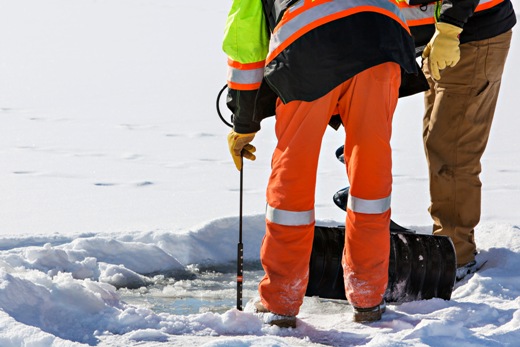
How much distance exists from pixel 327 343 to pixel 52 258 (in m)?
1.44

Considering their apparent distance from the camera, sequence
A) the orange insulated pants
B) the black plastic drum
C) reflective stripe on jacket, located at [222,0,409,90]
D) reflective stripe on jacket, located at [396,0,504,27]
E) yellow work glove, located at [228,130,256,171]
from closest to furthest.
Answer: reflective stripe on jacket, located at [222,0,409,90] → the orange insulated pants → yellow work glove, located at [228,130,256,171] → the black plastic drum → reflective stripe on jacket, located at [396,0,504,27]

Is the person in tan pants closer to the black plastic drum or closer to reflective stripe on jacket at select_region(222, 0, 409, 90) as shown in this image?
the black plastic drum

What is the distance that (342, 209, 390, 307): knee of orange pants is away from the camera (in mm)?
3162

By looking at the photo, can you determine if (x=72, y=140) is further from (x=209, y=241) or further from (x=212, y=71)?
(x=212, y=71)

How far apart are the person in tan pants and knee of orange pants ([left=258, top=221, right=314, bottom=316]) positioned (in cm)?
107

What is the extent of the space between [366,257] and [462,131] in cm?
107

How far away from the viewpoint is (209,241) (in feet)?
14.6

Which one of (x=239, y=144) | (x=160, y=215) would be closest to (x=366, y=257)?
(x=239, y=144)

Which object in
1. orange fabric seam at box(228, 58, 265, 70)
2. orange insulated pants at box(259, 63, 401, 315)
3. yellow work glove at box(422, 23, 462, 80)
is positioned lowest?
orange insulated pants at box(259, 63, 401, 315)

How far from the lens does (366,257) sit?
3.18 metres

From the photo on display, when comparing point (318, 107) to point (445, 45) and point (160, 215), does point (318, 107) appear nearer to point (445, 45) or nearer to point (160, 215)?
point (445, 45)

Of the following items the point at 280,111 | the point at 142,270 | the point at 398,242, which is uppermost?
the point at 280,111

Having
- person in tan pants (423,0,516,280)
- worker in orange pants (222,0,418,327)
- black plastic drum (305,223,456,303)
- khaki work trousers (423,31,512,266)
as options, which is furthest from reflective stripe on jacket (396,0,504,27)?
black plastic drum (305,223,456,303)

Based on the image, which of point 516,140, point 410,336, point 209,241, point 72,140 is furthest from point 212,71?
point 410,336
